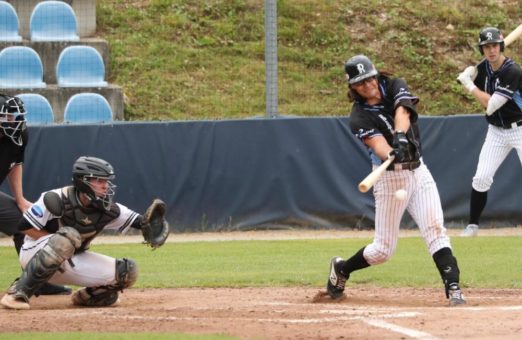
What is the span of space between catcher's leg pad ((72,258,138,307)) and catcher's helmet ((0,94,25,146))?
155 cm

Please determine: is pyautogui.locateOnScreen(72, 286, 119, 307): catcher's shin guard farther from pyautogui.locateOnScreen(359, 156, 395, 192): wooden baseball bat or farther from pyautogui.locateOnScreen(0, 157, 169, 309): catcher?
pyautogui.locateOnScreen(359, 156, 395, 192): wooden baseball bat

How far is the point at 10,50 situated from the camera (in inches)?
670

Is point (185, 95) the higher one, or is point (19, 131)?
point (19, 131)

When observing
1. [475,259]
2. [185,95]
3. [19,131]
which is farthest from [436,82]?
[19,131]

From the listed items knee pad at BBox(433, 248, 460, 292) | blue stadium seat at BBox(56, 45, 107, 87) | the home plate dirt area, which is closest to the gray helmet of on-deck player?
the home plate dirt area

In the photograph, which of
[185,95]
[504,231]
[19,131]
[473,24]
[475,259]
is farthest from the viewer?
[473,24]

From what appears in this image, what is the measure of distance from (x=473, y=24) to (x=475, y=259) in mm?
10907

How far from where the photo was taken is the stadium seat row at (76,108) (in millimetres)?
16031

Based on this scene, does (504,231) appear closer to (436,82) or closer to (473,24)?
(436,82)

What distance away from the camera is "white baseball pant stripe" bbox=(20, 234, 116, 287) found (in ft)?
25.7

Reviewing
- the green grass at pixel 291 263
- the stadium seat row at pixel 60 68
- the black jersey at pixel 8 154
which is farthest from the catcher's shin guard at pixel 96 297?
the stadium seat row at pixel 60 68

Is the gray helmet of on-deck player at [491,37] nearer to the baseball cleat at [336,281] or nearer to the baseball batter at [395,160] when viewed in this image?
the baseball batter at [395,160]

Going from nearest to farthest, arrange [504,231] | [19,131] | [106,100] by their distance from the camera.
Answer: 1. [19,131]
2. [504,231]
3. [106,100]

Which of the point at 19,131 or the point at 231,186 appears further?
the point at 231,186
